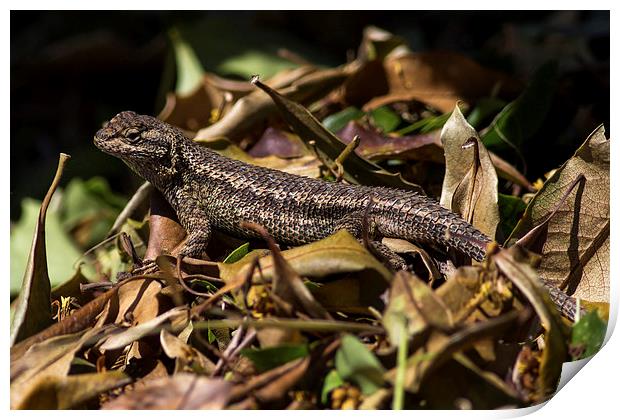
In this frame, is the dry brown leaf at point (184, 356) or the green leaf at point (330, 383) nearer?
the green leaf at point (330, 383)

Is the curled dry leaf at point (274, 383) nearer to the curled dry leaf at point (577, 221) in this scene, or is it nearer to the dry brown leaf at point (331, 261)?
the dry brown leaf at point (331, 261)

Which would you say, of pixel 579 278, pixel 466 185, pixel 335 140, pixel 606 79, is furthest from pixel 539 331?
pixel 606 79

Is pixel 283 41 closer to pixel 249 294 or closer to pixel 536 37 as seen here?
pixel 536 37

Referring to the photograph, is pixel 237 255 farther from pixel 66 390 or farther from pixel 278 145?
pixel 278 145

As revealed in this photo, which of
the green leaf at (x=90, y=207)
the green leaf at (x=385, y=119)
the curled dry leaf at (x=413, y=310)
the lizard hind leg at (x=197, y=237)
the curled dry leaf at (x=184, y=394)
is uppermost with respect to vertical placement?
the curled dry leaf at (x=413, y=310)

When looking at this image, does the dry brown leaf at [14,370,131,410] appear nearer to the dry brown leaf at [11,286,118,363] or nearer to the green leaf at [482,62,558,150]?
the dry brown leaf at [11,286,118,363]

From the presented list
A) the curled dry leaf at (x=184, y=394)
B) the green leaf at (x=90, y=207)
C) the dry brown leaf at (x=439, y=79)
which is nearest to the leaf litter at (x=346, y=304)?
the curled dry leaf at (x=184, y=394)
